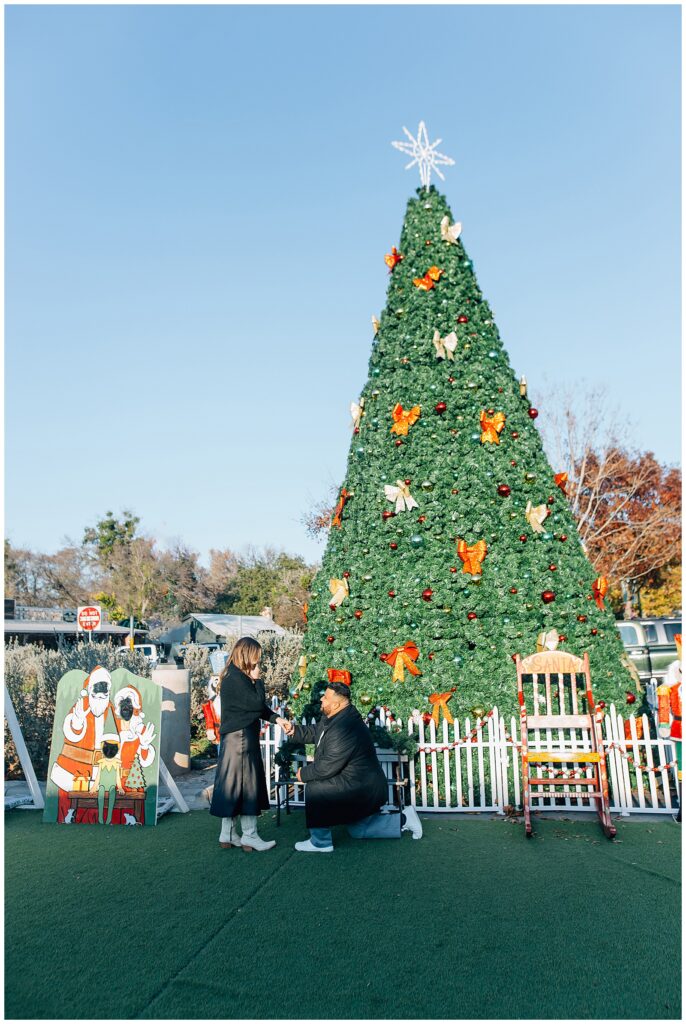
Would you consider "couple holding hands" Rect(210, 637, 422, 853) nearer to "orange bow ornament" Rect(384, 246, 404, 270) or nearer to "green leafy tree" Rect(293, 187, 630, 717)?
"green leafy tree" Rect(293, 187, 630, 717)

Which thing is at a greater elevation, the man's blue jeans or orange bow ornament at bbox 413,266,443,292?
orange bow ornament at bbox 413,266,443,292

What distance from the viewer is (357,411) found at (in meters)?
8.49

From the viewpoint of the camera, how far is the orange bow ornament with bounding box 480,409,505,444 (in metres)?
7.64

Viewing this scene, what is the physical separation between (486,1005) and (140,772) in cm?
412

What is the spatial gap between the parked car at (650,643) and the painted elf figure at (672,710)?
872cm

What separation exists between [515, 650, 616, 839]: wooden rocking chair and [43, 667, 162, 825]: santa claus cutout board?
348 centimetres

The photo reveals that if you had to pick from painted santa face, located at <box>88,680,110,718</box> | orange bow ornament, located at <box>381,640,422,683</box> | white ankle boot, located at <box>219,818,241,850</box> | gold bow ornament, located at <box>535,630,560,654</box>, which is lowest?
white ankle boot, located at <box>219,818,241,850</box>

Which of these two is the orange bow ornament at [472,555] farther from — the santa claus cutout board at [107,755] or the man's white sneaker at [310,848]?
the santa claus cutout board at [107,755]

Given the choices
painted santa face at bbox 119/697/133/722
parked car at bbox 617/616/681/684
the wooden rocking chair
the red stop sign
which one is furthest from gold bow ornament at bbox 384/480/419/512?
parked car at bbox 617/616/681/684

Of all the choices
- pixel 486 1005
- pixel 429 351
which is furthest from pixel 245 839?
pixel 429 351

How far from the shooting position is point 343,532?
796cm

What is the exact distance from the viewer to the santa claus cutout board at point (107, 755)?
6.21 metres

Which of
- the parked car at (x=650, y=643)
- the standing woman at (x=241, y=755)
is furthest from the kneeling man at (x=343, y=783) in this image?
the parked car at (x=650, y=643)

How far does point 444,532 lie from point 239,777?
136 inches
